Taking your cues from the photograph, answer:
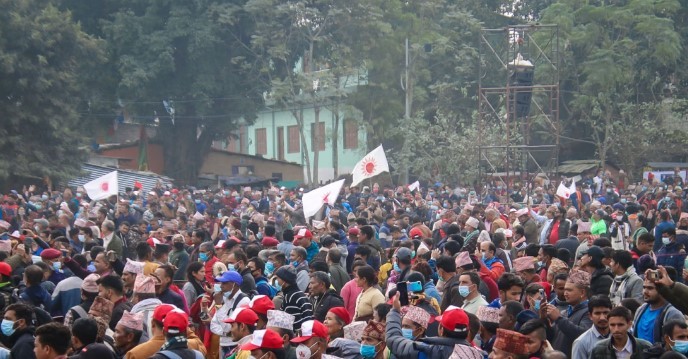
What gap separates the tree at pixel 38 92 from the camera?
3042cm

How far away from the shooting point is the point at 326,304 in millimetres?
9258

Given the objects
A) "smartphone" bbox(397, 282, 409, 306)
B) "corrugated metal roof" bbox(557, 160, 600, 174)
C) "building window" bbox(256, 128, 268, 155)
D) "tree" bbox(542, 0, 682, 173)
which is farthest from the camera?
"building window" bbox(256, 128, 268, 155)

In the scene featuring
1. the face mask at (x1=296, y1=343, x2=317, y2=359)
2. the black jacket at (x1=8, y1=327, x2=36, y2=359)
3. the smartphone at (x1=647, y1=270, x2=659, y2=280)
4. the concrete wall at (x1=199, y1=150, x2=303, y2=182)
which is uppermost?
the smartphone at (x1=647, y1=270, x2=659, y2=280)

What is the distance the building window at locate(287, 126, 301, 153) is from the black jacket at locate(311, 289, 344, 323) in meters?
44.6

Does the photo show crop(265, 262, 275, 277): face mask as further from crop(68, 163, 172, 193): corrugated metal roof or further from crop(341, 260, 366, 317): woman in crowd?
crop(68, 163, 172, 193): corrugated metal roof

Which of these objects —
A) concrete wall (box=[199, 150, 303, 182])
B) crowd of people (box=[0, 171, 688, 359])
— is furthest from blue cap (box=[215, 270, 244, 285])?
concrete wall (box=[199, 150, 303, 182])

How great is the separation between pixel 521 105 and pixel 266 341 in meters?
20.6

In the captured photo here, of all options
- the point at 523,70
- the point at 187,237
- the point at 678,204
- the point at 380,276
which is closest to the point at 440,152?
the point at 523,70

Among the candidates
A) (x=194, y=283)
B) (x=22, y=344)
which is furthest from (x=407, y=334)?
(x=194, y=283)

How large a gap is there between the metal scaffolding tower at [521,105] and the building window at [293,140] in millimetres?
14628

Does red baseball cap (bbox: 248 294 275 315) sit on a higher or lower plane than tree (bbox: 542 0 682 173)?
lower

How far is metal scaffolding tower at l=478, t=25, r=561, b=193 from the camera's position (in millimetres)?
27438

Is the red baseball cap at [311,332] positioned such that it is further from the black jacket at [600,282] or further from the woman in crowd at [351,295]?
the black jacket at [600,282]

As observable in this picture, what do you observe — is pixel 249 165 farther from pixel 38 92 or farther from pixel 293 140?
pixel 38 92
